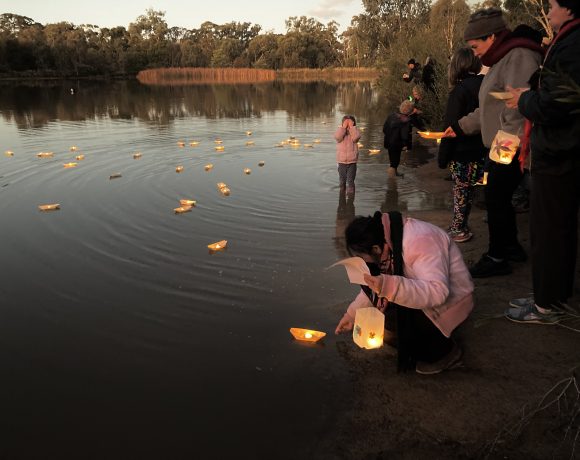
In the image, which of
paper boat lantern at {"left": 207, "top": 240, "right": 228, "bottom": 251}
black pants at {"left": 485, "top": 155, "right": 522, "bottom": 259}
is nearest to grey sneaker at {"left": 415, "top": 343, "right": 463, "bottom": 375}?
black pants at {"left": 485, "top": 155, "right": 522, "bottom": 259}

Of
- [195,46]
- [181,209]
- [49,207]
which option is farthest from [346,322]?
[195,46]

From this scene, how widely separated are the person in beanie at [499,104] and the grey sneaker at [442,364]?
150 centimetres

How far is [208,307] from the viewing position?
14.1 feet

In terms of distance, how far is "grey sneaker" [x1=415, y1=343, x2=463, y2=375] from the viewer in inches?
119

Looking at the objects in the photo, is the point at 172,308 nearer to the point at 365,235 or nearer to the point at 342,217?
the point at 365,235

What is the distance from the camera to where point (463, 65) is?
5102mm

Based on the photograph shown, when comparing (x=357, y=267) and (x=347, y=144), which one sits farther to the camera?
(x=347, y=144)

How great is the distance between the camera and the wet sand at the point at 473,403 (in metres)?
2.48

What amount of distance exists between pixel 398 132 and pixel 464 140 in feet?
14.5

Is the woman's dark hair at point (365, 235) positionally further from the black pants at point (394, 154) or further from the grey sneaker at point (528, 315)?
the black pants at point (394, 154)

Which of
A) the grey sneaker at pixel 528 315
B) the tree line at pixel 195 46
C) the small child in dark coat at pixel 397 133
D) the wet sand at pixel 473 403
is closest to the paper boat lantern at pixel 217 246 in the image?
the wet sand at pixel 473 403

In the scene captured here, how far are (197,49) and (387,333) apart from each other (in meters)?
115

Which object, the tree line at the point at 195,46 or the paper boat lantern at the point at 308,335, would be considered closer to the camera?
the paper boat lantern at the point at 308,335

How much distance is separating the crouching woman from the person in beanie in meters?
1.66
